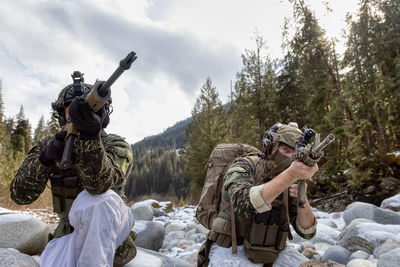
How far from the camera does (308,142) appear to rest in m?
2.05

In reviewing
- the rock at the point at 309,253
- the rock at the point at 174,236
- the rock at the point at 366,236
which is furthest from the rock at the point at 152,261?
the rock at the point at 174,236

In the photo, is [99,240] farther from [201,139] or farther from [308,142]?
[201,139]

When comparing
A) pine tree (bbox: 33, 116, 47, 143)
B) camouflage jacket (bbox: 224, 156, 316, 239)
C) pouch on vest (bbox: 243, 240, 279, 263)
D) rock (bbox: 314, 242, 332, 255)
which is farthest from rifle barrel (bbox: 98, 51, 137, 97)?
pine tree (bbox: 33, 116, 47, 143)

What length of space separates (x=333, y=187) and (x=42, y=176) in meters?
13.1

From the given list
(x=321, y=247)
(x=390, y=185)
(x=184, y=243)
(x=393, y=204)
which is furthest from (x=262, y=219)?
(x=390, y=185)

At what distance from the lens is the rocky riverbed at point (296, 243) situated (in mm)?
2941

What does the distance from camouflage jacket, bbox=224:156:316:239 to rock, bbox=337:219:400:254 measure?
2.85m

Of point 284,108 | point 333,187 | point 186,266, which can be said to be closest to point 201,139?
point 284,108

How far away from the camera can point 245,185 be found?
7.38ft

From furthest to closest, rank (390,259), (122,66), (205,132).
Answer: (205,132), (390,259), (122,66)

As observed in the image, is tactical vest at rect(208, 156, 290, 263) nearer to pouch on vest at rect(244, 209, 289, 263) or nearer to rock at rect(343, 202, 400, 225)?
pouch on vest at rect(244, 209, 289, 263)

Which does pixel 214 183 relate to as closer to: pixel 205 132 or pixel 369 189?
pixel 369 189

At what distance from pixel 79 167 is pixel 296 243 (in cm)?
532

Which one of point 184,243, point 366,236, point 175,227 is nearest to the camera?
point 366,236
